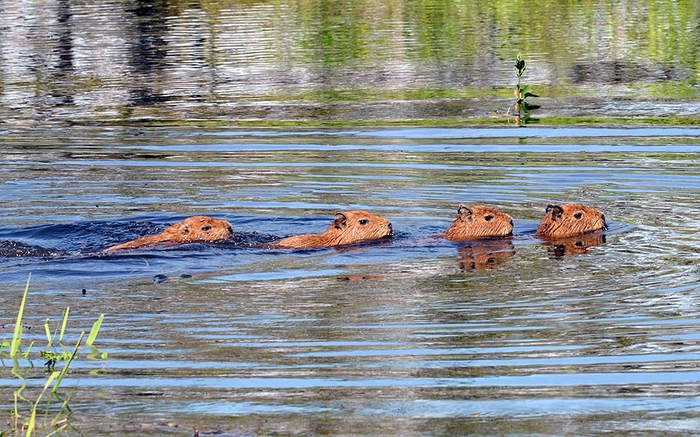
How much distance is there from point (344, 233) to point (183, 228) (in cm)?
152

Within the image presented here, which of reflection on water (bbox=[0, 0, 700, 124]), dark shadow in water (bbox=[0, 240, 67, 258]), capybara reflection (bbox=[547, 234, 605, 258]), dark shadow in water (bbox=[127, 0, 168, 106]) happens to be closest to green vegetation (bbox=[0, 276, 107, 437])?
dark shadow in water (bbox=[0, 240, 67, 258])

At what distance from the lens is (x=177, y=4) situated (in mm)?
35875

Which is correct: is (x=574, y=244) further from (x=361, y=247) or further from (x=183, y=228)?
(x=183, y=228)

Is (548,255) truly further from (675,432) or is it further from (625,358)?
(675,432)

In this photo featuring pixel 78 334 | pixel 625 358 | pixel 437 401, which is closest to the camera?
pixel 437 401

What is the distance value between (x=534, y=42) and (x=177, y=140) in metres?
11.3

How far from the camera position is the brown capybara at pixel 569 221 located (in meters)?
11.7

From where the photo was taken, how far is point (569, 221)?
38.5 feet

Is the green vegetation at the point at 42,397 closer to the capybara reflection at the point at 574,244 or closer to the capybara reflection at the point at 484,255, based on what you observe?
the capybara reflection at the point at 484,255

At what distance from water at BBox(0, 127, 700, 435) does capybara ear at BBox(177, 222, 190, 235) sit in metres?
0.47

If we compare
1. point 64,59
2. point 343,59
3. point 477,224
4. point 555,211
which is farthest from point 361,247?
point 64,59

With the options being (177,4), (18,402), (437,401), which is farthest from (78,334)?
(177,4)

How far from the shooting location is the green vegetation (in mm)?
6234

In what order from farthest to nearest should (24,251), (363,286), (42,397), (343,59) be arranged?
(343,59) < (24,251) < (363,286) < (42,397)
